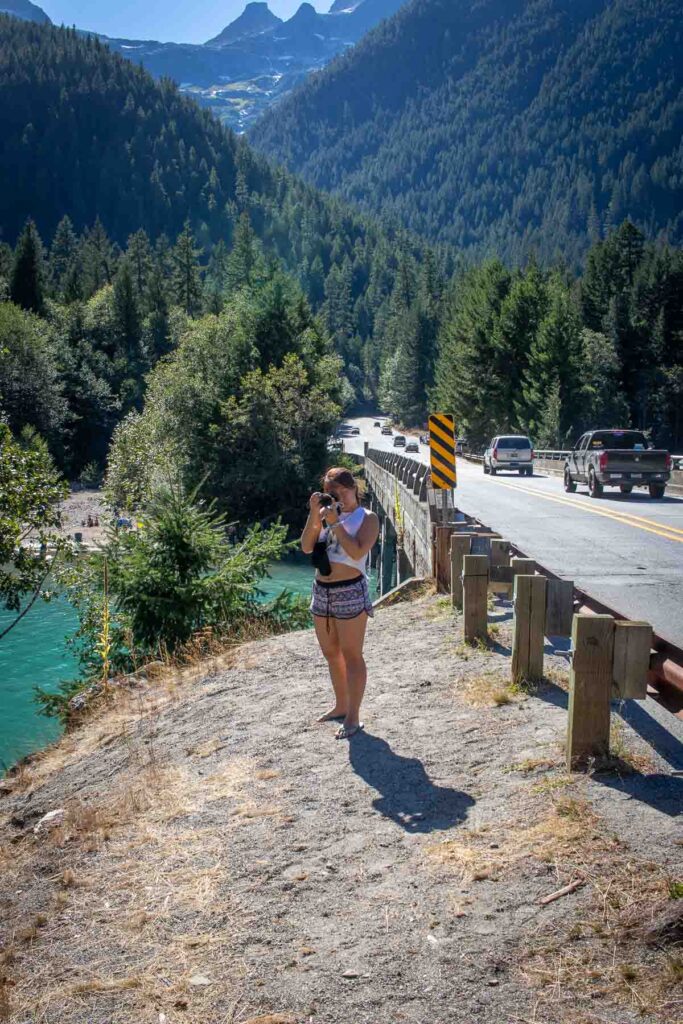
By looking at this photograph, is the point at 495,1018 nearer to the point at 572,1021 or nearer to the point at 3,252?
the point at 572,1021

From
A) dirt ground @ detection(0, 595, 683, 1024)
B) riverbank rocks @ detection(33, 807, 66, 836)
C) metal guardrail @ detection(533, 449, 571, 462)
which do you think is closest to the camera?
dirt ground @ detection(0, 595, 683, 1024)

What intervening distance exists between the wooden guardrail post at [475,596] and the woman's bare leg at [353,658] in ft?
6.10

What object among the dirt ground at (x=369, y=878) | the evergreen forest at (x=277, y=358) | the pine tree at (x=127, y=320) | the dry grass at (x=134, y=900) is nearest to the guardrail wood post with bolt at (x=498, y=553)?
the dirt ground at (x=369, y=878)

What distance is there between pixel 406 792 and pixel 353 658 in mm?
1299

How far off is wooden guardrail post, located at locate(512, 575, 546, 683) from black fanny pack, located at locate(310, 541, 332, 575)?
1397mm

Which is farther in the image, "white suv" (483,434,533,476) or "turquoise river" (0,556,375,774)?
"white suv" (483,434,533,476)

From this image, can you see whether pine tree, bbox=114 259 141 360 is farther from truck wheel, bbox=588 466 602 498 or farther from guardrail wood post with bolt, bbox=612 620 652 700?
guardrail wood post with bolt, bbox=612 620 652 700

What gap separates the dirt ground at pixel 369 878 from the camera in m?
3.87

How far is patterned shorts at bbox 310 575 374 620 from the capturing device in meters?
6.85

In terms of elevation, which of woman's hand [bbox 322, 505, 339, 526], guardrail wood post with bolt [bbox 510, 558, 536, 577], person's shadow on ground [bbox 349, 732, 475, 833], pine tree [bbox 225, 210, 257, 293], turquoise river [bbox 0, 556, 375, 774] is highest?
pine tree [bbox 225, 210, 257, 293]

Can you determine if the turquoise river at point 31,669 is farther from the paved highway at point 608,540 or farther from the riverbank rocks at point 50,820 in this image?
the riverbank rocks at point 50,820

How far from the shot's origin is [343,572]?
6.87 metres

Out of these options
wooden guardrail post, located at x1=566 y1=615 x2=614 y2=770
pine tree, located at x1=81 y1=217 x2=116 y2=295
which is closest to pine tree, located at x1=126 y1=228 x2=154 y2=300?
pine tree, located at x1=81 y1=217 x2=116 y2=295

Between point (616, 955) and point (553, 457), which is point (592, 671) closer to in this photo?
point (616, 955)
